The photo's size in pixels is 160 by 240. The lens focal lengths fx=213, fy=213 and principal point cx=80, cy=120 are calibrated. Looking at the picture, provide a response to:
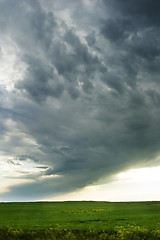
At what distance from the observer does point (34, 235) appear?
28.8m

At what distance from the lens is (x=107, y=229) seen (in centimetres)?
3056

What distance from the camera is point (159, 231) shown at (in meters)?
28.4

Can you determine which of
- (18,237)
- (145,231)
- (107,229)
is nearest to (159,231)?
(145,231)

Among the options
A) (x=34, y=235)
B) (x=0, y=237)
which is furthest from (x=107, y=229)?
(x=0, y=237)

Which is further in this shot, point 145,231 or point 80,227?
point 80,227

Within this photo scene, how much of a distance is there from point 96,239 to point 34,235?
27.6 ft

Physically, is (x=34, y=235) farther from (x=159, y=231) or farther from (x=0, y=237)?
(x=159, y=231)

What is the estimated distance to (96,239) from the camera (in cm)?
2711

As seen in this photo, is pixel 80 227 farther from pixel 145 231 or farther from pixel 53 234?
pixel 145 231

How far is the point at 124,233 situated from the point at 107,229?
360 centimetres

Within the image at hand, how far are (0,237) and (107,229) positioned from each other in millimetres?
14727

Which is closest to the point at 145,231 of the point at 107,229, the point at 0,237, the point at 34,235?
the point at 107,229

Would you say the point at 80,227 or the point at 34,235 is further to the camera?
the point at 80,227

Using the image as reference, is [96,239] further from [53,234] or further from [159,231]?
[159,231]
